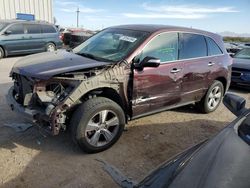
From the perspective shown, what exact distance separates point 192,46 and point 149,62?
1.46 metres

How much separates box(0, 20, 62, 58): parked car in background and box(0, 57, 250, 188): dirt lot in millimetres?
7823

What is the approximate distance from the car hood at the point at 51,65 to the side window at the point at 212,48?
8.35ft

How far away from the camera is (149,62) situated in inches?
164

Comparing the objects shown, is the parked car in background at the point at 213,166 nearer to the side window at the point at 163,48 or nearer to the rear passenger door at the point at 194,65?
the side window at the point at 163,48

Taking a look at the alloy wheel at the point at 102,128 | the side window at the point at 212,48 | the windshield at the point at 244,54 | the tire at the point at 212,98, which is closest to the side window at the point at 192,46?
the side window at the point at 212,48

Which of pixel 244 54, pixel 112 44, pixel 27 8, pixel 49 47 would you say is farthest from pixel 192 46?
pixel 27 8

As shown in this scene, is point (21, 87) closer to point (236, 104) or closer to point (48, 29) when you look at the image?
point (236, 104)

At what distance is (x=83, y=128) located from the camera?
3738 mm

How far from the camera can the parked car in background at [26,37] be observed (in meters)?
12.3

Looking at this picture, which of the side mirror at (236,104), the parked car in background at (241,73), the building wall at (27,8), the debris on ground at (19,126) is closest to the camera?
the side mirror at (236,104)

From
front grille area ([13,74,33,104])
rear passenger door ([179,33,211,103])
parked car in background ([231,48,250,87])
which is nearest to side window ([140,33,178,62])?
rear passenger door ([179,33,211,103])

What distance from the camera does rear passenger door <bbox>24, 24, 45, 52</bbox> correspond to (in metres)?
13.2

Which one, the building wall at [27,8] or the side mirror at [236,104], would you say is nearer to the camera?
the side mirror at [236,104]

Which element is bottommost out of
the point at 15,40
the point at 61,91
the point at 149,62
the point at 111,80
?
the point at 15,40
